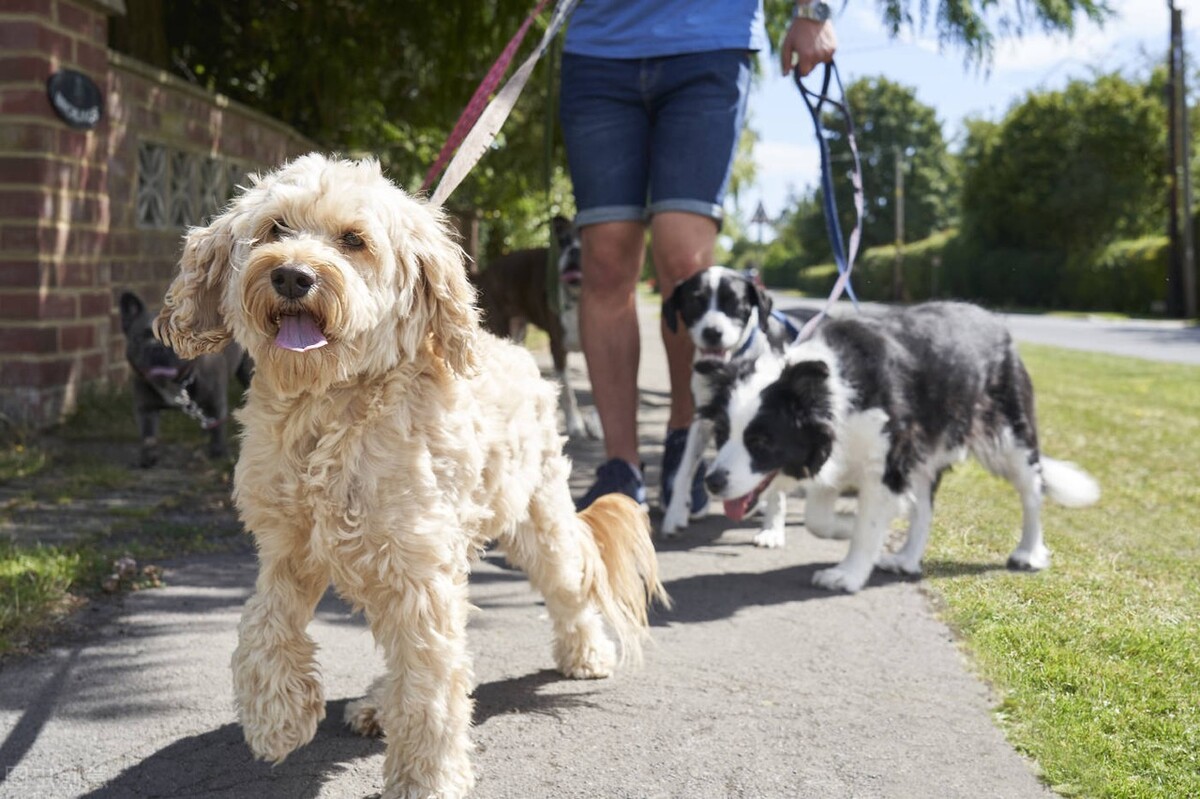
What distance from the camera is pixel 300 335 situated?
2383 millimetres

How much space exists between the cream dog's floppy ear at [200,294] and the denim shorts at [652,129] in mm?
2526

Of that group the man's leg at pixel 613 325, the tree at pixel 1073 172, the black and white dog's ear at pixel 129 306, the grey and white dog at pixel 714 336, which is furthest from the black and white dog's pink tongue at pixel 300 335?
the tree at pixel 1073 172

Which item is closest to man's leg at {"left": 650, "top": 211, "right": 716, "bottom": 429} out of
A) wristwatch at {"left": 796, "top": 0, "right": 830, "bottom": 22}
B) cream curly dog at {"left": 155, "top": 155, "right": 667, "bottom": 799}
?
wristwatch at {"left": 796, "top": 0, "right": 830, "bottom": 22}

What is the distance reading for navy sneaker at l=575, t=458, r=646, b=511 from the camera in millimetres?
4531

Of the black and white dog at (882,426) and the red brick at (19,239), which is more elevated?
the red brick at (19,239)

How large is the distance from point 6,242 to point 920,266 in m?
50.1

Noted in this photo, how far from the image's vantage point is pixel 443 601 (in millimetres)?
2541

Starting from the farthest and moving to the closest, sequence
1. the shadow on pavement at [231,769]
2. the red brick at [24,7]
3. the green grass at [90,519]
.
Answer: the red brick at [24,7]
the green grass at [90,519]
the shadow on pavement at [231,769]

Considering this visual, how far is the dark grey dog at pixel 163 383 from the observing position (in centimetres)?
646

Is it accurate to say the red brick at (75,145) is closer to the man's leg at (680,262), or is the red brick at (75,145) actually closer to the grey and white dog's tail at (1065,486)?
the man's leg at (680,262)

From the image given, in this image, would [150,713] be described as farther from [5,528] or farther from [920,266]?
[920,266]

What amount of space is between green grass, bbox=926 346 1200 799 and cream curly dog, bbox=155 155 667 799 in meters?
1.50

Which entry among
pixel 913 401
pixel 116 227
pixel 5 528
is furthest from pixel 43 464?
pixel 913 401

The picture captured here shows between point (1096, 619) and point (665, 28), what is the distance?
283cm
